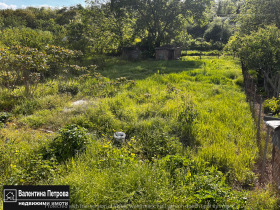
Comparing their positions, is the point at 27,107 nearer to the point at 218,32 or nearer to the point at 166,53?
the point at 166,53

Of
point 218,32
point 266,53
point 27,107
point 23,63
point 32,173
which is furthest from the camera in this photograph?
point 218,32

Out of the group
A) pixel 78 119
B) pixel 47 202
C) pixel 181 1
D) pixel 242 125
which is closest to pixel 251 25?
pixel 181 1

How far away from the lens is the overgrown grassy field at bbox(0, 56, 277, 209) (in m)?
3.00

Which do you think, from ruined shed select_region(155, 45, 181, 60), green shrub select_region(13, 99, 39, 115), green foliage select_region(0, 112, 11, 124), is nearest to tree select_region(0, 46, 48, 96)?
green shrub select_region(13, 99, 39, 115)

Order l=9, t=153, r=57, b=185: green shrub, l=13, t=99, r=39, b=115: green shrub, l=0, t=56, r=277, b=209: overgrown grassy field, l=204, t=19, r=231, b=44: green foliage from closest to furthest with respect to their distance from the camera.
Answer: l=0, t=56, r=277, b=209: overgrown grassy field < l=9, t=153, r=57, b=185: green shrub < l=13, t=99, r=39, b=115: green shrub < l=204, t=19, r=231, b=44: green foliage

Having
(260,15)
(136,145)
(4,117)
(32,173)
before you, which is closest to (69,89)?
(4,117)

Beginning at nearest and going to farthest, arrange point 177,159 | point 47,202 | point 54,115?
point 47,202 → point 177,159 → point 54,115

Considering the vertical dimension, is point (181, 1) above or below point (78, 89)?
above

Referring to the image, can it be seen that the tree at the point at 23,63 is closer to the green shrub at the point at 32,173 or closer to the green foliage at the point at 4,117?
the green foliage at the point at 4,117

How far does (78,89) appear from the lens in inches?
326

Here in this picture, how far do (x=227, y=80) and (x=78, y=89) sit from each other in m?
7.35

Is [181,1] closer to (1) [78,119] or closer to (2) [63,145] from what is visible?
(1) [78,119]

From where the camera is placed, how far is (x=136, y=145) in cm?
474

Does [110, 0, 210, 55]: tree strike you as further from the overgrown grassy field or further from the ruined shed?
the overgrown grassy field
